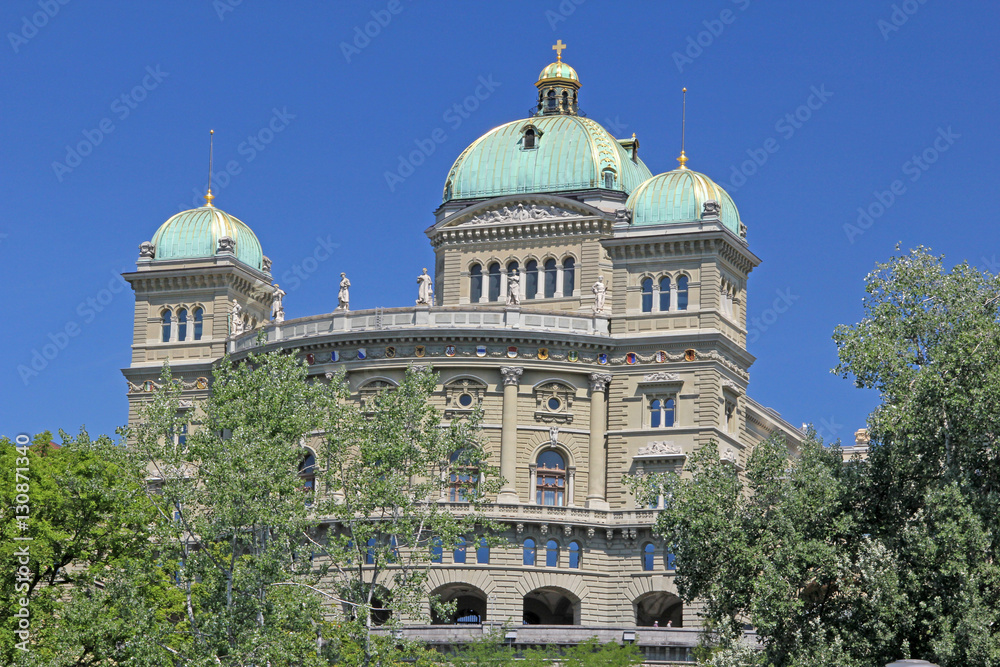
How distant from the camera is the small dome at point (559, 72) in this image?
118 m

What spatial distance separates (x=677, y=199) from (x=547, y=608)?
23.3 m

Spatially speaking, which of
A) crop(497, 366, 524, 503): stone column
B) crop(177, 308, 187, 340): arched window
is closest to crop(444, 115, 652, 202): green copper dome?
crop(497, 366, 524, 503): stone column

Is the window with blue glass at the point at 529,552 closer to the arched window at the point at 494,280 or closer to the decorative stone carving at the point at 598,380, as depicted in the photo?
the decorative stone carving at the point at 598,380

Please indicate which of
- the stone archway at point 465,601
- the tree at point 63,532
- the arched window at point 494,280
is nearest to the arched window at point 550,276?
the arched window at point 494,280

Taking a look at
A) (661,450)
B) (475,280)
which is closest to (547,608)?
(661,450)

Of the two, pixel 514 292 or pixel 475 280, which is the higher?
pixel 475 280

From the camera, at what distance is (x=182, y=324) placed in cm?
11219

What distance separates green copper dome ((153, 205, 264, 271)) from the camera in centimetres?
11319

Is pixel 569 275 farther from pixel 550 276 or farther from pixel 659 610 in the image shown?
pixel 659 610

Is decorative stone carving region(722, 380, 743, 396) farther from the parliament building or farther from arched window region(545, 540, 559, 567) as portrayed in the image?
arched window region(545, 540, 559, 567)

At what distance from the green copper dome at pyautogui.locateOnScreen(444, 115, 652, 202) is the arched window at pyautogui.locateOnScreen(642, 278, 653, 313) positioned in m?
8.86

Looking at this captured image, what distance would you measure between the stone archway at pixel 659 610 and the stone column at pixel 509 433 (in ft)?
29.3

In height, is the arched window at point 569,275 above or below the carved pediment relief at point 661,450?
above

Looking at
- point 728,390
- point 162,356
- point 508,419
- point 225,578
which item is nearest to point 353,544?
point 225,578
